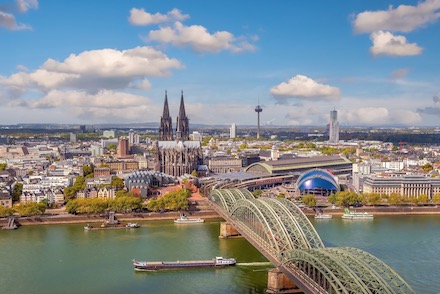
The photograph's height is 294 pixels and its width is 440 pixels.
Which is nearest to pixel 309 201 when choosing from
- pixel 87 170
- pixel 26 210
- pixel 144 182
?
pixel 144 182

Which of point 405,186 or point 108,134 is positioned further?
point 108,134

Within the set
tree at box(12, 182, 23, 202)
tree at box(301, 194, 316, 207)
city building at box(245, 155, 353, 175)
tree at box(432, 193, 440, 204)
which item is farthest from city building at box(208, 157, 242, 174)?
tree at box(432, 193, 440, 204)

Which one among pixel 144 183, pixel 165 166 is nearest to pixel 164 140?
pixel 165 166

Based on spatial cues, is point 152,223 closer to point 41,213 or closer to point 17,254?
point 41,213

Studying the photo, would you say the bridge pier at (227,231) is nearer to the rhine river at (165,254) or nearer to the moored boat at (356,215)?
the rhine river at (165,254)

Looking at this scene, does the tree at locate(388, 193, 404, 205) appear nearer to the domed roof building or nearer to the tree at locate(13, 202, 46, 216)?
the domed roof building

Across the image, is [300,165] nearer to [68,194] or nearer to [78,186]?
[78,186]
